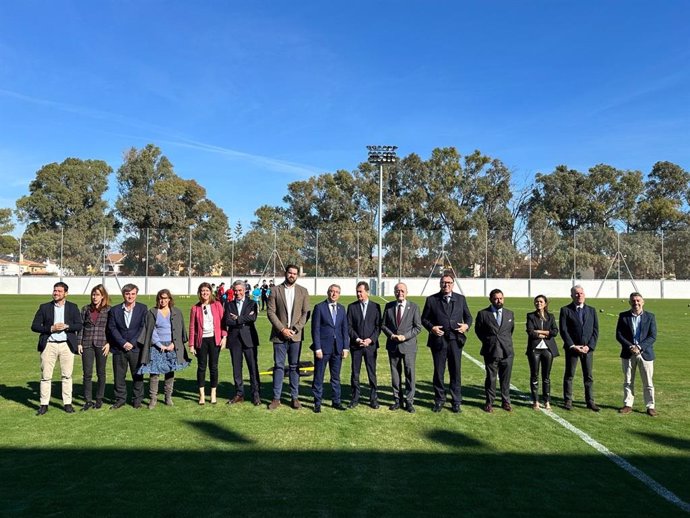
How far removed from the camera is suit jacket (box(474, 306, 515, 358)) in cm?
724

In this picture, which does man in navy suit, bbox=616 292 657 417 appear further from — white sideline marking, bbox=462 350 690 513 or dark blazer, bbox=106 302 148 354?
dark blazer, bbox=106 302 148 354

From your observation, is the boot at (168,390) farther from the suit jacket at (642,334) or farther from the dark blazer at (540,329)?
the suit jacket at (642,334)

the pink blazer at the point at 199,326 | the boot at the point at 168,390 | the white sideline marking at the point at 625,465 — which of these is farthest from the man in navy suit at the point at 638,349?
the boot at the point at 168,390

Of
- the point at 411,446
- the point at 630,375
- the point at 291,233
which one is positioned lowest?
the point at 411,446

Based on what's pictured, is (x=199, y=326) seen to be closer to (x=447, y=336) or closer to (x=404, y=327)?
(x=404, y=327)

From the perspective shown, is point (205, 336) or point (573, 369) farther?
point (205, 336)

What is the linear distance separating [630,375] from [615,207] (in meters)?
58.2

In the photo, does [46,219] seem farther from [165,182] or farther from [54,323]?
[54,323]

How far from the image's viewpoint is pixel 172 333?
7.56 metres

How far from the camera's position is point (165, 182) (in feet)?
187

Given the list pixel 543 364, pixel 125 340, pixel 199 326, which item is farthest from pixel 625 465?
pixel 125 340

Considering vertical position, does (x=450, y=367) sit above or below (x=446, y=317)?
below

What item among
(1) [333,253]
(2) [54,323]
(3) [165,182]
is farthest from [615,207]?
(2) [54,323]

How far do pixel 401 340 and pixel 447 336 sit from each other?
646 millimetres
